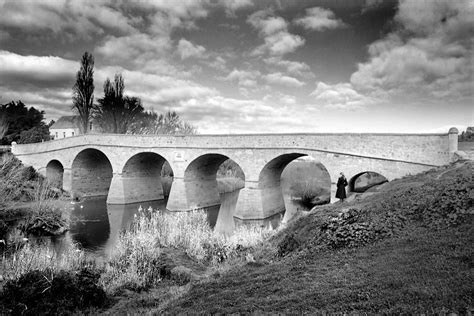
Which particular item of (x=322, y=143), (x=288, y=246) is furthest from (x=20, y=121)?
(x=288, y=246)

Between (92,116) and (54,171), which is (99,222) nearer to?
(54,171)

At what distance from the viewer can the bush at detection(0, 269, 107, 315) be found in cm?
633

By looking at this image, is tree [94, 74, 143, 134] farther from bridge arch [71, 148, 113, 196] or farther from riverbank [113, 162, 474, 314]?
riverbank [113, 162, 474, 314]

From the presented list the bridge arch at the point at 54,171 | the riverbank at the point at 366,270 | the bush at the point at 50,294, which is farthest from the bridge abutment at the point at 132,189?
the riverbank at the point at 366,270

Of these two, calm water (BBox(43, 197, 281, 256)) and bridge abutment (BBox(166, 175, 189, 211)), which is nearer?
calm water (BBox(43, 197, 281, 256))

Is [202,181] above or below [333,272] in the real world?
below

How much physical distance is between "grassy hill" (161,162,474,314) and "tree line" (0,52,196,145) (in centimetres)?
3540

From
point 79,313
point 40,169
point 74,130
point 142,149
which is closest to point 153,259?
point 79,313

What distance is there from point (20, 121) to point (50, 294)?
5352 cm

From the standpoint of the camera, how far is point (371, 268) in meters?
5.57

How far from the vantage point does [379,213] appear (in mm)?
8375

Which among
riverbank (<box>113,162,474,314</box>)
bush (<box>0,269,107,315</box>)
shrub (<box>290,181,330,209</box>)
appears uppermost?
riverbank (<box>113,162,474,314</box>)

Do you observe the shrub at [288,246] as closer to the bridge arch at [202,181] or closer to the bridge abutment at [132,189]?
the bridge arch at [202,181]

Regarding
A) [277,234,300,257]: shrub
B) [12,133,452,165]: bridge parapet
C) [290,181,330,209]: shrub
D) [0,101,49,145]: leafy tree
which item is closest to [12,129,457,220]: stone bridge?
[12,133,452,165]: bridge parapet
